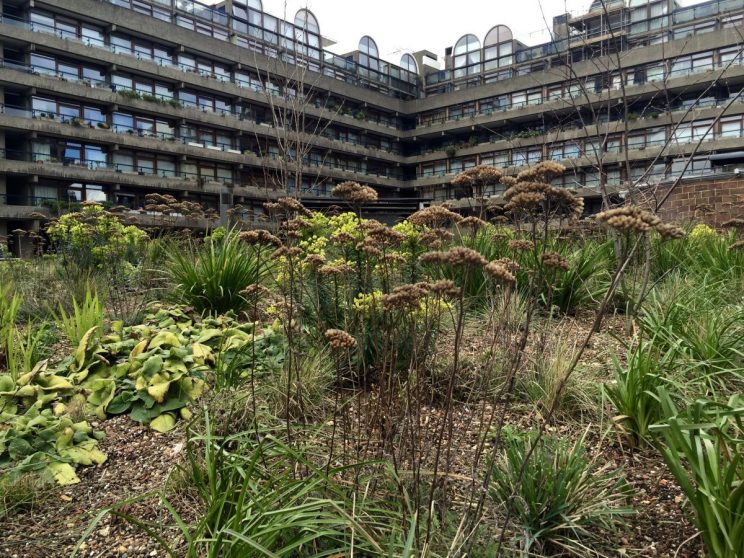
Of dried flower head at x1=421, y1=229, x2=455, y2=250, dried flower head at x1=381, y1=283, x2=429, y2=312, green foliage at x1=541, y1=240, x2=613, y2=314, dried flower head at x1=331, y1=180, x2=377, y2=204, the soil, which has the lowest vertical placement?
the soil

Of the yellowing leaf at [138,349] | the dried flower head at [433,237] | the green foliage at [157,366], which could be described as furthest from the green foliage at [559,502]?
the yellowing leaf at [138,349]

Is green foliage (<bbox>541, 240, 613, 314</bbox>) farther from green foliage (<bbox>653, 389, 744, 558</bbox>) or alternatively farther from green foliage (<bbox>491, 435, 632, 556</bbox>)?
green foliage (<bbox>653, 389, 744, 558</bbox>)

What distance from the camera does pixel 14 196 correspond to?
2984 centimetres

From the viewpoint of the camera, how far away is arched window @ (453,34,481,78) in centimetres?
5447

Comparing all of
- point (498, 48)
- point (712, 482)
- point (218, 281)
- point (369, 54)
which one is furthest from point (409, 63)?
point (712, 482)

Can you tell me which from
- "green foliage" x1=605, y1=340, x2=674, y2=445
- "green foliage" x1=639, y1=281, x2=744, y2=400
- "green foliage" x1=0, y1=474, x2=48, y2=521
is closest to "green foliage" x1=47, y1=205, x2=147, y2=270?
"green foliage" x1=0, y1=474, x2=48, y2=521

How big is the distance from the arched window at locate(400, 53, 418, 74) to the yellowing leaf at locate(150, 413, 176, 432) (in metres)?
59.4

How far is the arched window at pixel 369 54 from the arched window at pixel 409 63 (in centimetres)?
307

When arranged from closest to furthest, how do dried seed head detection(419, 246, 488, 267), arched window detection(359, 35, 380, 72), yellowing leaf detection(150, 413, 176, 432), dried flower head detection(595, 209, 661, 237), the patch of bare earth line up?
dried flower head detection(595, 209, 661, 237) → dried seed head detection(419, 246, 488, 267) → the patch of bare earth → yellowing leaf detection(150, 413, 176, 432) → arched window detection(359, 35, 380, 72)

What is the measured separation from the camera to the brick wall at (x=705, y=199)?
11.7 metres

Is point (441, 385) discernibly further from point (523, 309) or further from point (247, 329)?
point (247, 329)

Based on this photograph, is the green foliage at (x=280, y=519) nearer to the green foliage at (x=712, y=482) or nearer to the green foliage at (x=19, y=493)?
the green foliage at (x=19, y=493)

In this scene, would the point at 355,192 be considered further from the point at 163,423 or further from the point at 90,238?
the point at 90,238

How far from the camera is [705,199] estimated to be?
12609 mm
